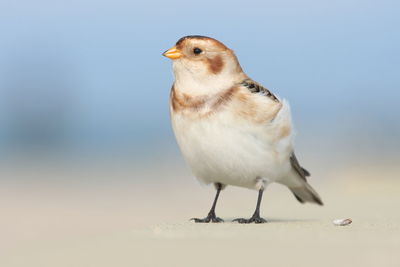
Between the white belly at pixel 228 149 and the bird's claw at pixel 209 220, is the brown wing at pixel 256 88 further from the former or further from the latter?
the bird's claw at pixel 209 220

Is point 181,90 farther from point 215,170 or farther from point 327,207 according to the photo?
point 327,207

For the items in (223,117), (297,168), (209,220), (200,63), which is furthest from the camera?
(297,168)

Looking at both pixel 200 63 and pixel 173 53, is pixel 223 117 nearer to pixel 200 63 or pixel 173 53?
pixel 200 63

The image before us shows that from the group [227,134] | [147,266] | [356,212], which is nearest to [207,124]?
[227,134]

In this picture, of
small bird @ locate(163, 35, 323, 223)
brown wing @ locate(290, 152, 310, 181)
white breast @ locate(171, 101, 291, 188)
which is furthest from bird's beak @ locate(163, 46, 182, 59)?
brown wing @ locate(290, 152, 310, 181)

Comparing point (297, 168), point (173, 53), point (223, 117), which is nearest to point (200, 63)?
point (173, 53)

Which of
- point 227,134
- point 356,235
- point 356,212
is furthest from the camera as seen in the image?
point 356,212

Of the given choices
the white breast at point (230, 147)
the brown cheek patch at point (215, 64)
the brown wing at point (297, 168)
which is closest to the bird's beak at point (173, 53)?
the brown cheek patch at point (215, 64)
